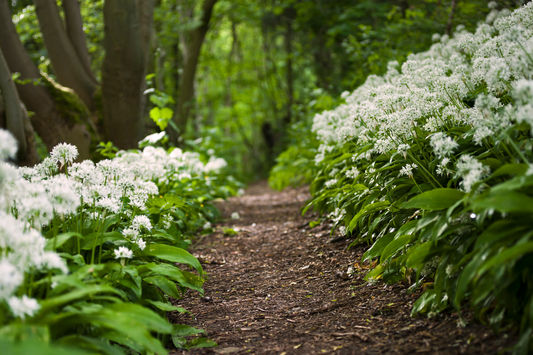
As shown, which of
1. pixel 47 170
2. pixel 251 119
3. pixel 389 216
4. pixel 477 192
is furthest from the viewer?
pixel 251 119

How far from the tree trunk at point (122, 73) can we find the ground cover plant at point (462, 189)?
3.76 m

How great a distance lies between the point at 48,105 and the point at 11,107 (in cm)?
138

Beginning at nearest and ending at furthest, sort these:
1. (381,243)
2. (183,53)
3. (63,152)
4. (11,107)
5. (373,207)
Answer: (63,152) < (381,243) < (373,207) < (11,107) < (183,53)

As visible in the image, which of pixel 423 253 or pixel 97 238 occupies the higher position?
pixel 97 238

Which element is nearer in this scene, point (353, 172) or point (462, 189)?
point (462, 189)

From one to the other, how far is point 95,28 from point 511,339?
10.1 metres

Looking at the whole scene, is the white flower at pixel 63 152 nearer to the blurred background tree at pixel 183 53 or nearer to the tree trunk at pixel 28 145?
the tree trunk at pixel 28 145

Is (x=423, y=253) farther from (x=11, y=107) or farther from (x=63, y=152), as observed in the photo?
(x=11, y=107)

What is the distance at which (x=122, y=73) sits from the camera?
5.98m

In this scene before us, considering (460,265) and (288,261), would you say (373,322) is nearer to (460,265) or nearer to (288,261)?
(460,265)

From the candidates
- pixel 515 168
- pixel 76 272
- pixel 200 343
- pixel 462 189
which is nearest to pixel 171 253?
pixel 200 343

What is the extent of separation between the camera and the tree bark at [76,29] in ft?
20.6

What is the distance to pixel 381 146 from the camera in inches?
113

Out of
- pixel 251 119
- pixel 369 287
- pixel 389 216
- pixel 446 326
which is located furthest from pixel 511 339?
pixel 251 119
